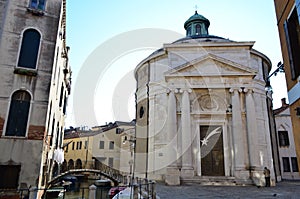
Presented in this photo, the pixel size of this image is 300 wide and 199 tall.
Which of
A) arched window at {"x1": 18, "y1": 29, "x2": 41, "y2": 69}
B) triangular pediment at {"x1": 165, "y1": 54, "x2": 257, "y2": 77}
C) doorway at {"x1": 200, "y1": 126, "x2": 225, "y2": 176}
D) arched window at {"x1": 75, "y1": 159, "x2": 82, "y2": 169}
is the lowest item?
arched window at {"x1": 75, "y1": 159, "x2": 82, "y2": 169}

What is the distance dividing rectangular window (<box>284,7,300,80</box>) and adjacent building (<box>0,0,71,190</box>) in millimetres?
11732

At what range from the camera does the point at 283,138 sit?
2870 cm

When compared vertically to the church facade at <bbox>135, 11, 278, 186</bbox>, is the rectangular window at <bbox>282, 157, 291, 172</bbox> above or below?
below

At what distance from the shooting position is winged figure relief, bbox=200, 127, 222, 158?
1777 centimetres

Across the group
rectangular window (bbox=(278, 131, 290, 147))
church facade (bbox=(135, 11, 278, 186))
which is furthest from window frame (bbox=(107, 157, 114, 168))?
rectangular window (bbox=(278, 131, 290, 147))

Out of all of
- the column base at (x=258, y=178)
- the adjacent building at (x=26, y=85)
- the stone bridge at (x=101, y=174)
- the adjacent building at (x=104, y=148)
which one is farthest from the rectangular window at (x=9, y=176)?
the adjacent building at (x=104, y=148)

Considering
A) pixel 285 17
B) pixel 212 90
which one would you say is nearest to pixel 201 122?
pixel 212 90

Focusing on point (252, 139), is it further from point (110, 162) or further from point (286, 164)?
point (110, 162)

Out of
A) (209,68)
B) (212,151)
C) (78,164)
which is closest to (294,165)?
(212,151)

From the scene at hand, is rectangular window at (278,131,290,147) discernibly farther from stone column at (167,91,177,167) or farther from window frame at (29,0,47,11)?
window frame at (29,0,47,11)

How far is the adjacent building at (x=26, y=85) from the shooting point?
454 inches

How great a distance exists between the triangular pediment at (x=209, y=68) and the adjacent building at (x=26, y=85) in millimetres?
9513

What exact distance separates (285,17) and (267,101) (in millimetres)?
17634

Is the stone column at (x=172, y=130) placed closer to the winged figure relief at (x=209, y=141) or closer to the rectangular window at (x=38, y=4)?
the winged figure relief at (x=209, y=141)
